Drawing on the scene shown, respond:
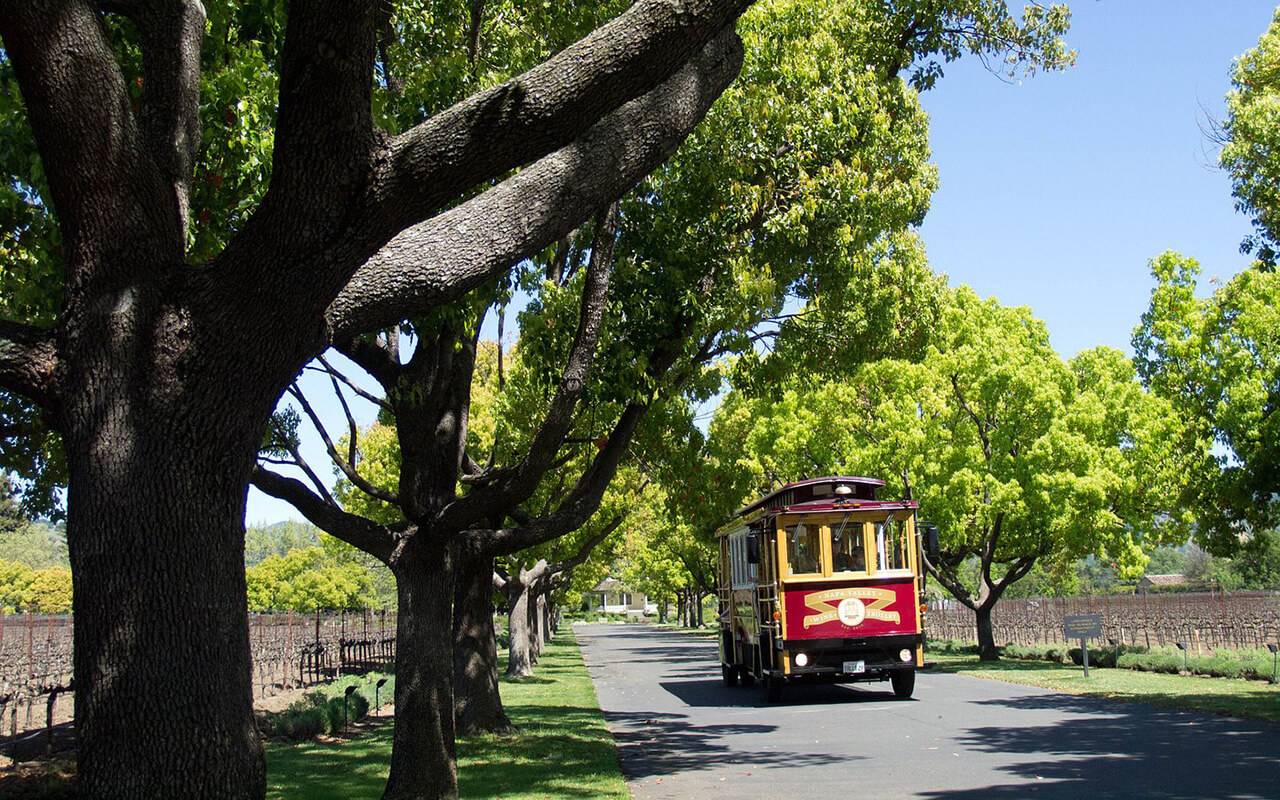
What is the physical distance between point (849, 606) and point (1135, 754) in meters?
7.66

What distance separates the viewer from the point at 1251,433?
23844 millimetres

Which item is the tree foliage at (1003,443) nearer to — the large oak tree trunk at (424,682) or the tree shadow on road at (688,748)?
the tree shadow on road at (688,748)

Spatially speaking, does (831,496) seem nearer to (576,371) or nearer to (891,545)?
(891,545)

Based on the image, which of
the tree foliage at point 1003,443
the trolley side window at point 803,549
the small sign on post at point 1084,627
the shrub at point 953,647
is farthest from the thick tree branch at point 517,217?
the shrub at point 953,647

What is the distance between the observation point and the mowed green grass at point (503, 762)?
11898mm

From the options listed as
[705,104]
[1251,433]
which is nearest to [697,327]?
[705,104]

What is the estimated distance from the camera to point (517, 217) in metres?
5.55

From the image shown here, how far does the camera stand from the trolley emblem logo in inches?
787

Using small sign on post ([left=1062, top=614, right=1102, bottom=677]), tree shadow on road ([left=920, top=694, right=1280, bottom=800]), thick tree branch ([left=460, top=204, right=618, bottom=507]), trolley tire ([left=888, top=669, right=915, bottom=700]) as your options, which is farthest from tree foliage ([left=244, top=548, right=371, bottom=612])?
thick tree branch ([left=460, top=204, right=618, bottom=507])

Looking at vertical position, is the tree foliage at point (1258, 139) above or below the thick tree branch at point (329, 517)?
above

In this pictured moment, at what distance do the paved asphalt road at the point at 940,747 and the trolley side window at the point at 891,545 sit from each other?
95.8 inches

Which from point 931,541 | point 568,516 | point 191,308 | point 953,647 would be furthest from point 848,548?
point 953,647

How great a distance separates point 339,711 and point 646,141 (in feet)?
54.2

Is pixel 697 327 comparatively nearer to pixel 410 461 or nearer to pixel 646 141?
pixel 410 461
